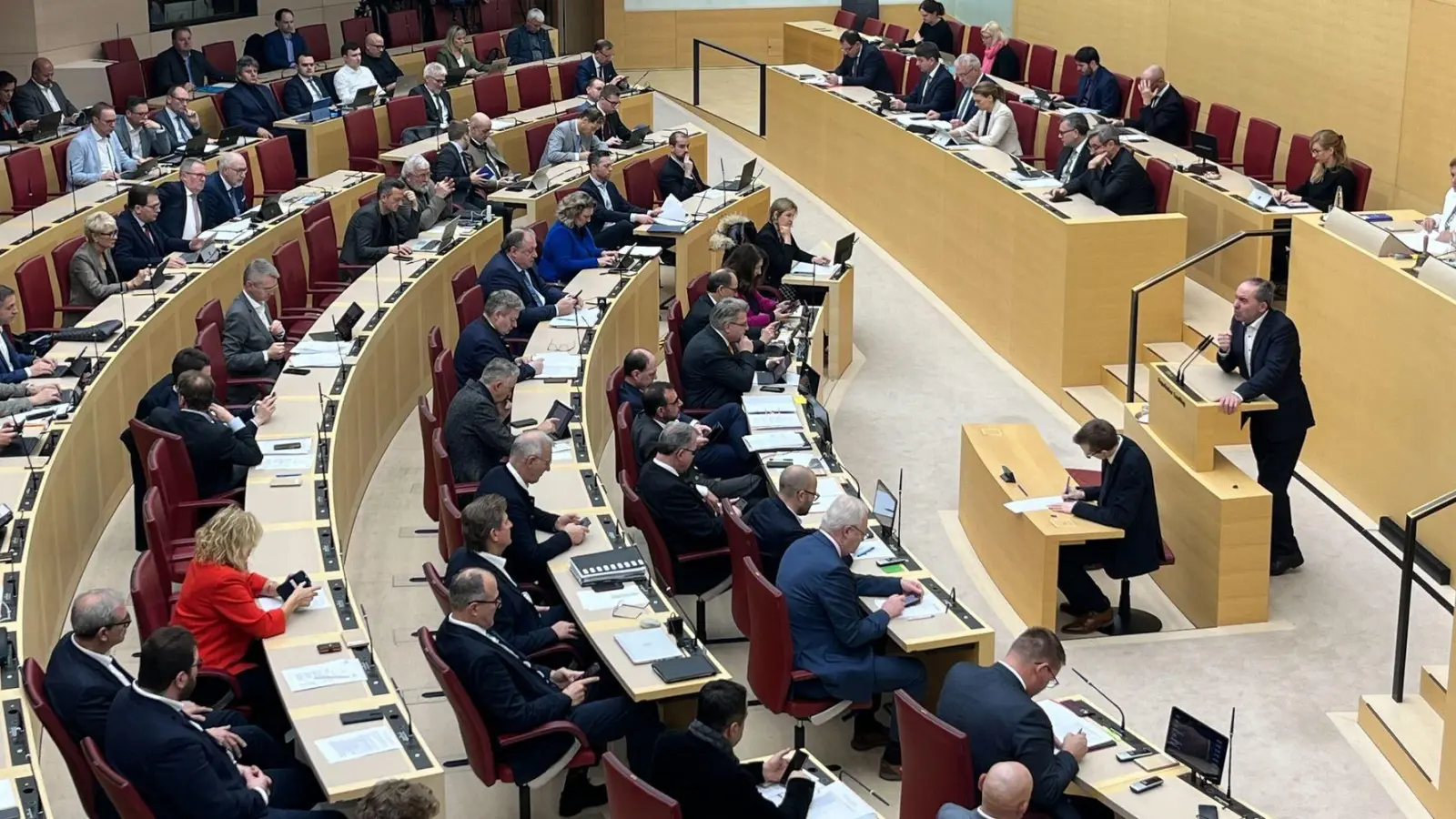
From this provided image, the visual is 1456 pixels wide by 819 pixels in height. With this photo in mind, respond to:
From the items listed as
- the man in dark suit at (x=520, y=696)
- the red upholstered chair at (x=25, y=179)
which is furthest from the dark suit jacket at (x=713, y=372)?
the red upholstered chair at (x=25, y=179)

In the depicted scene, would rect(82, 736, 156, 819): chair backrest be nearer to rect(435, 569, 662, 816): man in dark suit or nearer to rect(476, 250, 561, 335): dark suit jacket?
rect(435, 569, 662, 816): man in dark suit

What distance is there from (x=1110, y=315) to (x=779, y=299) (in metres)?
2.35

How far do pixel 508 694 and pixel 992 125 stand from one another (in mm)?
9636

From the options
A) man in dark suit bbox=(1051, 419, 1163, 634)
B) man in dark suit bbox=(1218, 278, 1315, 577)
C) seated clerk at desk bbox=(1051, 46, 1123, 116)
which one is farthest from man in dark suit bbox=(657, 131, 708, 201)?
man in dark suit bbox=(1051, 419, 1163, 634)

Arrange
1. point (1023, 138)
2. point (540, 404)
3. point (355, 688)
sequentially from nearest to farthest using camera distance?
point (355, 688)
point (540, 404)
point (1023, 138)

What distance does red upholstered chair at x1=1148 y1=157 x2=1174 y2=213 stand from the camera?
41.8ft

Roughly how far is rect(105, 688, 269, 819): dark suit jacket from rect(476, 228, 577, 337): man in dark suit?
226 inches

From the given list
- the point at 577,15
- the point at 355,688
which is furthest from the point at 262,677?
the point at 577,15

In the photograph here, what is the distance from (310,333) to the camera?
1012cm

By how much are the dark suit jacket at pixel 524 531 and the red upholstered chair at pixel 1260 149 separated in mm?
8478

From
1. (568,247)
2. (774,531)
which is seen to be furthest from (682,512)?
(568,247)

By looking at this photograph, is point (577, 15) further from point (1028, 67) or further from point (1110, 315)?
point (1110, 315)

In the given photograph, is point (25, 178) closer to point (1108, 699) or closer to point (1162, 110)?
point (1108, 699)

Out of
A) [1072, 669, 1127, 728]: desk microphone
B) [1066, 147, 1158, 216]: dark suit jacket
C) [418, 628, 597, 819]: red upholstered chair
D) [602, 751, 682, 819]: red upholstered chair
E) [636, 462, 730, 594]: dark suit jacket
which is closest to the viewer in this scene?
[602, 751, 682, 819]: red upholstered chair
